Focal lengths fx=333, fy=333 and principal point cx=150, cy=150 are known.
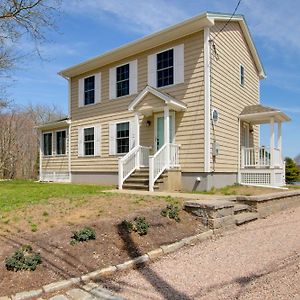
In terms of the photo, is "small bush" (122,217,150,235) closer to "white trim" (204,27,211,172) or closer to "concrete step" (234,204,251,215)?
"concrete step" (234,204,251,215)

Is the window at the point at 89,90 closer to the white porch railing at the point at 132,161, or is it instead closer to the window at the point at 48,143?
the window at the point at 48,143

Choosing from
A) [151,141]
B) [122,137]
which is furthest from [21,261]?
[122,137]

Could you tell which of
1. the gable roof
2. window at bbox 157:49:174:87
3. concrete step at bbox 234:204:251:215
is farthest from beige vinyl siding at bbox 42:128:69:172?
concrete step at bbox 234:204:251:215

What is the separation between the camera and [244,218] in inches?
303

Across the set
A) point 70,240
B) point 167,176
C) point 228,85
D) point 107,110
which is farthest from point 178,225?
point 107,110

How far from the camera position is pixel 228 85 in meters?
13.2

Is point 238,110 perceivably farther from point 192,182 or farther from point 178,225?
point 178,225

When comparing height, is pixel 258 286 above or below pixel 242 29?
below

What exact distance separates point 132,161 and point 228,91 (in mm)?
4695

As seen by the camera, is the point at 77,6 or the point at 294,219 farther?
the point at 77,6

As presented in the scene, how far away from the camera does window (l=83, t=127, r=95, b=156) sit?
16.0m

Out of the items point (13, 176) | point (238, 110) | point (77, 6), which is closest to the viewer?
point (77, 6)

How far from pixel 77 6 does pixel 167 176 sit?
20.0ft

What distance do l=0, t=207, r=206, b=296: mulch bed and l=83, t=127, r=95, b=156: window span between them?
990 cm
